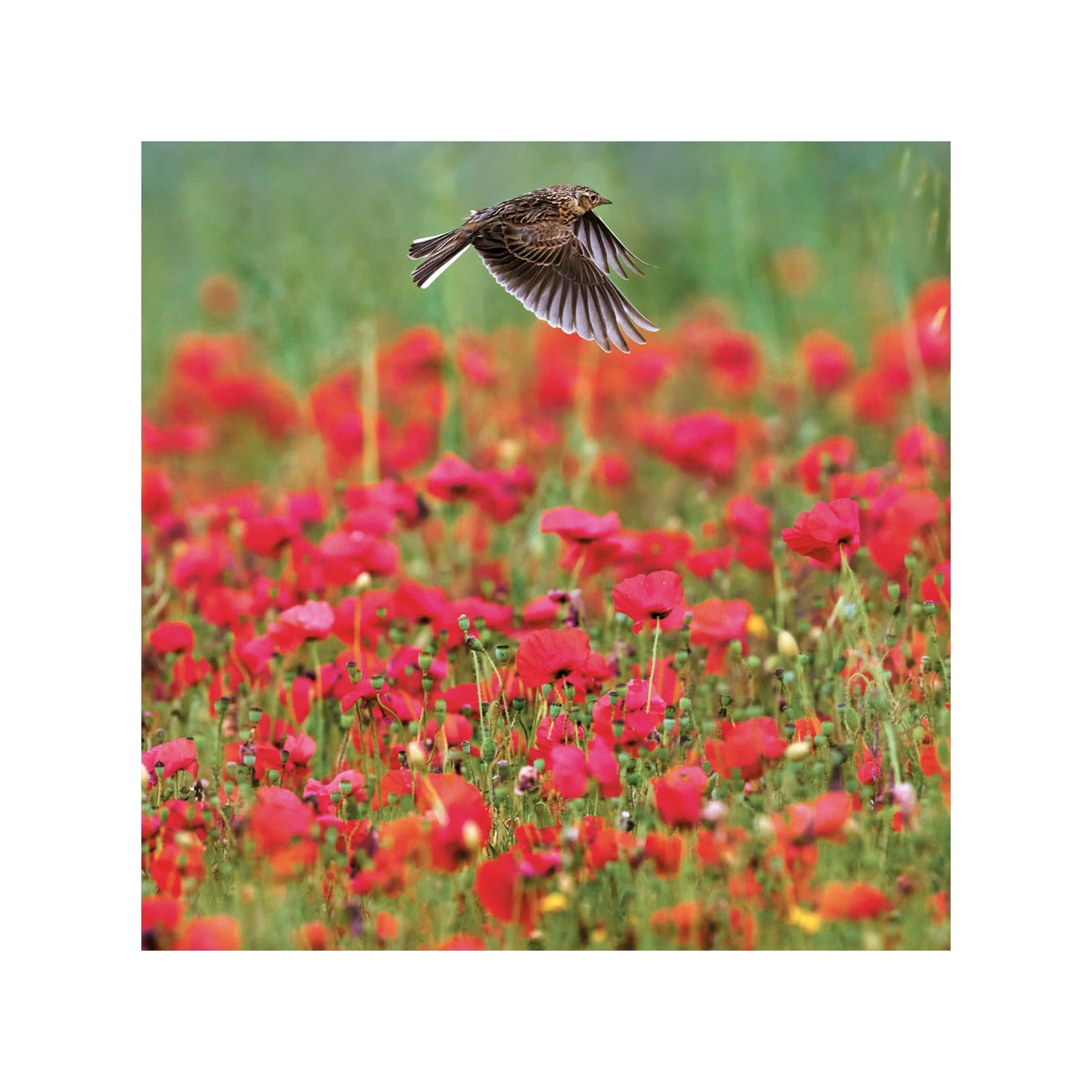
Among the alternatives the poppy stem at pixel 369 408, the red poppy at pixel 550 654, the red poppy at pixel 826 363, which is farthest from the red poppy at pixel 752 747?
the red poppy at pixel 826 363

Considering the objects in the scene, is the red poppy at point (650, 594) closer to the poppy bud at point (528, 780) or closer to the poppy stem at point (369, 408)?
the poppy bud at point (528, 780)

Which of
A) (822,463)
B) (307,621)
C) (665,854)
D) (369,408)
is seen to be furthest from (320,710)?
(822,463)

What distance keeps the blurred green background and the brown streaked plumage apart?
14 centimetres

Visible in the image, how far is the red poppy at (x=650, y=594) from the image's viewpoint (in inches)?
91.0

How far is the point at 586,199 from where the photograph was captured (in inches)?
115

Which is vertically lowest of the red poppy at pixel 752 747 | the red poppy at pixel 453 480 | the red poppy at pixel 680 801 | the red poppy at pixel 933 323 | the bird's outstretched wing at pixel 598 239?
the red poppy at pixel 680 801

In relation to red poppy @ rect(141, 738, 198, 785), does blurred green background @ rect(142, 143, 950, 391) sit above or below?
above

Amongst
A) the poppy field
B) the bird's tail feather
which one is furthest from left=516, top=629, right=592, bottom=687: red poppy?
the bird's tail feather

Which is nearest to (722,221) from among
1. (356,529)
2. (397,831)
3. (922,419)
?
(922,419)

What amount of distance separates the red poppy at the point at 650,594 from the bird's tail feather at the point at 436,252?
864 mm

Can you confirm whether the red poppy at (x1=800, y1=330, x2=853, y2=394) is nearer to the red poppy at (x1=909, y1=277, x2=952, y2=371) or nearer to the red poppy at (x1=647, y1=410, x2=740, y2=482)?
the red poppy at (x1=909, y1=277, x2=952, y2=371)

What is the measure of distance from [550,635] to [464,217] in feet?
4.38

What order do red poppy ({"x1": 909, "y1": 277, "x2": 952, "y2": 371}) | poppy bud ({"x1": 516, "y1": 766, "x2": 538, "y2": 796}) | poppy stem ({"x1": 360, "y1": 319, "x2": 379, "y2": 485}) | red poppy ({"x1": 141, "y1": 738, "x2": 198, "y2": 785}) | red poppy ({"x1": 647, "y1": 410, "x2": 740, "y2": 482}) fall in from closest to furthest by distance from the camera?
1. poppy bud ({"x1": 516, "y1": 766, "x2": 538, "y2": 796})
2. red poppy ({"x1": 141, "y1": 738, "x2": 198, "y2": 785})
3. red poppy ({"x1": 909, "y1": 277, "x2": 952, "y2": 371})
4. red poppy ({"x1": 647, "y1": 410, "x2": 740, "y2": 482})
5. poppy stem ({"x1": 360, "y1": 319, "x2": 379, "y2": 485})

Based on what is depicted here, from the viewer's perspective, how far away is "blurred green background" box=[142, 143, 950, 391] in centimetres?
316
